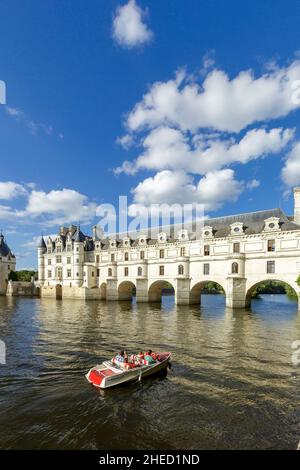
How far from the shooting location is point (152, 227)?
56875 millimetres

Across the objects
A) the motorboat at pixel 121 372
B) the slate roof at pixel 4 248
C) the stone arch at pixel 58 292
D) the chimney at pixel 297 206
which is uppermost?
the chimney at pixel 297 206

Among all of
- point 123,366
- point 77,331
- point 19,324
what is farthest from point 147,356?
point 19,324

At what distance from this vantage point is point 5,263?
78.6 meters

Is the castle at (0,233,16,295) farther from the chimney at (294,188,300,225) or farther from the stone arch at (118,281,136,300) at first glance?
the chimney at (294,188,300,225)

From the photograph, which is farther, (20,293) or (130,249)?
(20,293)

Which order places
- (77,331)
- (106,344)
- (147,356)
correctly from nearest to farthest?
(147,356), (106,344), (77,331)

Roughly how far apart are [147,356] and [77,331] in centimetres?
1267

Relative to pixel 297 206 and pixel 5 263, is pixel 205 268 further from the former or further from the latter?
pixel 5 263

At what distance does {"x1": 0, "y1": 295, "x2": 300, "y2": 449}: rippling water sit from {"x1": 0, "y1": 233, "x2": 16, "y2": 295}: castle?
6047cm

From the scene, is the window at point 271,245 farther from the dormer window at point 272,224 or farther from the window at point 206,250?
the window at point 206,250

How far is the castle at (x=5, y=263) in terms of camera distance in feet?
249

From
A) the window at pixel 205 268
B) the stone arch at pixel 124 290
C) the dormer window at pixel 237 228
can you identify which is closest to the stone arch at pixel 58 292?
the stone arch at pixel 124 290

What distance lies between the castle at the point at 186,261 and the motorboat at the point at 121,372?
1038 inches

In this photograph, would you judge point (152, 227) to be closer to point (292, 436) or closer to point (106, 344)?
point (106, 344)
